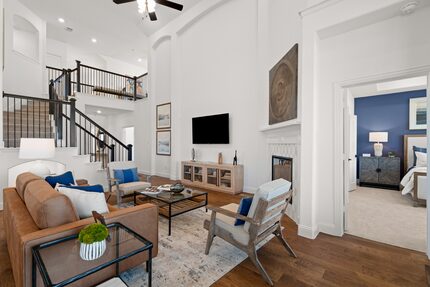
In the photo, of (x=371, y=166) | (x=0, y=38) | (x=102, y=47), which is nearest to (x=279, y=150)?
(x=371, y=166)

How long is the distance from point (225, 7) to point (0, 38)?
15.9 ft

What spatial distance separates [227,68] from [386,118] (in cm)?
488

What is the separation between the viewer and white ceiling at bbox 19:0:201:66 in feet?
20.4

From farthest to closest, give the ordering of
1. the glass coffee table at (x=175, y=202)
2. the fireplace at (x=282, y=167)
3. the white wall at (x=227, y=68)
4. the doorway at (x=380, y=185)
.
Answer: the white wall at (x=227, y=68), the fireplace at (x=282, y=167), the glass coffee table at (x=175, y=202), the doorway at (x=380, y=185)

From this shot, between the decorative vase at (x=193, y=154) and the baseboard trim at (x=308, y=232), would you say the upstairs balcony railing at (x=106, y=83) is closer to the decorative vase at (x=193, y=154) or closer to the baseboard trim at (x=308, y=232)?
the decorative vase at (x=193, y=154)

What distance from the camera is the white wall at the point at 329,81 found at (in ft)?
8.25

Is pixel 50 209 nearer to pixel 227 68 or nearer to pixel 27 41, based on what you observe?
pixel 227 68

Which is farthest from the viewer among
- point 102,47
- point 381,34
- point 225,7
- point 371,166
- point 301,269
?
point 102,47

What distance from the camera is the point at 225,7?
5.44 metres

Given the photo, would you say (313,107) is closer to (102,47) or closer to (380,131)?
(380,131)

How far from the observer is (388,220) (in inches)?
133

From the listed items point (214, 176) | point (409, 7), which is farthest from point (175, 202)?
point (409, 7)

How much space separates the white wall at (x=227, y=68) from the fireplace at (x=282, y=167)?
39 centimetres

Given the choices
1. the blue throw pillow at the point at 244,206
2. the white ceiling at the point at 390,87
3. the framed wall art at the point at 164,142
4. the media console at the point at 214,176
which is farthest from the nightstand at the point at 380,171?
the framed wall art at the point at 164,142
